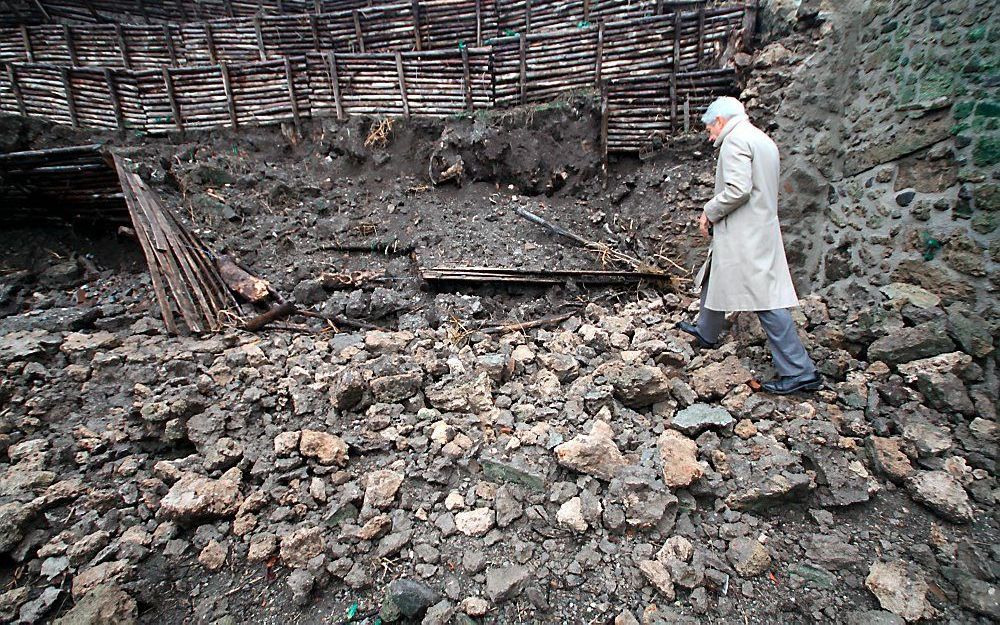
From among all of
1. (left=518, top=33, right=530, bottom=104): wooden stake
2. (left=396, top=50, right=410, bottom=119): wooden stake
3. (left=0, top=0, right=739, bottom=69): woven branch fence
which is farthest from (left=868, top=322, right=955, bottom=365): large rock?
(left=0, top=0, right=739, bottom=69): woven branch fence

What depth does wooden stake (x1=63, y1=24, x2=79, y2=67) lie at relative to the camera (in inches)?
298

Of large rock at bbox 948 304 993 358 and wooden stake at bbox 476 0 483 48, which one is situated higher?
wooden stake at bbox 476 0 483 48

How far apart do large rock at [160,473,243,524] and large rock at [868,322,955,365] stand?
133 inches

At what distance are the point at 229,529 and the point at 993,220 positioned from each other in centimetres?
389

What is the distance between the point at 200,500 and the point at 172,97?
648 cm

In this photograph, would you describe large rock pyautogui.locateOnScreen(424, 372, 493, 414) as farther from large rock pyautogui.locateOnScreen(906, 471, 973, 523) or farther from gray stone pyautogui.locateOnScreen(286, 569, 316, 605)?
large rock pyautogui.locateOnScreen(906, 471, 973, 523)

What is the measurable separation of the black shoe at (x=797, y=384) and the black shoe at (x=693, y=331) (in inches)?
20.5

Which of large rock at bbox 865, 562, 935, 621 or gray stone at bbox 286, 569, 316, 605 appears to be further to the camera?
gray stone at bbox 286, 569, 316, 605

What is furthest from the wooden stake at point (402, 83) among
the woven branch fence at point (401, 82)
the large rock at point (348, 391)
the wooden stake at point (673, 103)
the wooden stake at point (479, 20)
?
the large rock at point (348, 391)

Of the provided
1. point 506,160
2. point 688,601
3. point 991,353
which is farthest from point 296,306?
point 991,353

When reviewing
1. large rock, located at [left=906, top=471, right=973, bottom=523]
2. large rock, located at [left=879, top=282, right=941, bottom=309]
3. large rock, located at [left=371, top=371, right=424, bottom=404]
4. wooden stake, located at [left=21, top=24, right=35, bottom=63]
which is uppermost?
wooden stake, located at [left=21, top=24, right=35, bottom=63]

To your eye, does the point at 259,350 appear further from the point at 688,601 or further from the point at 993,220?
the point at 993,220

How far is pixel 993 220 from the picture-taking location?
2.08 metres

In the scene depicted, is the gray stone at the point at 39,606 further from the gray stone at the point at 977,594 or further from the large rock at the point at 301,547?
the gray stone at the point at 977,594
